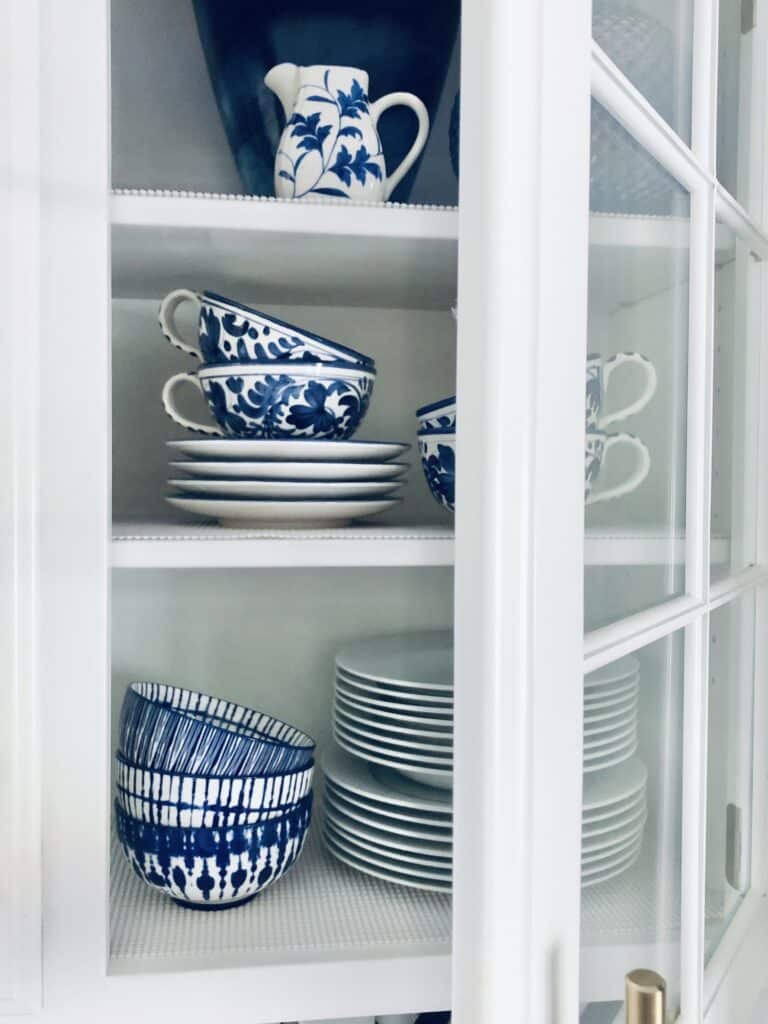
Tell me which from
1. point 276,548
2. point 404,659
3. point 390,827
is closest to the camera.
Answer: point 276,548

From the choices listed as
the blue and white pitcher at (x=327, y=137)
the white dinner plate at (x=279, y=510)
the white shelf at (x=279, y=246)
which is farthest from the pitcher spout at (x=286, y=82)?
the white dinner plate at (x=279, y=510)

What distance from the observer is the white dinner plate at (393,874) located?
86cm

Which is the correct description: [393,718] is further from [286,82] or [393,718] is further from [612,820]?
[286,82]

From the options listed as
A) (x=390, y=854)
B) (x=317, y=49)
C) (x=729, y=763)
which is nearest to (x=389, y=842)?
(x=390, y=854)

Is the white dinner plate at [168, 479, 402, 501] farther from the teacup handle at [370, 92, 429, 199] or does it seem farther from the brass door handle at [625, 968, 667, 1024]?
the brass door handle at [625, 968, 667, 1024]

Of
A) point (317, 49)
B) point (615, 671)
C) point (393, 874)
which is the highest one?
point (317, 49)

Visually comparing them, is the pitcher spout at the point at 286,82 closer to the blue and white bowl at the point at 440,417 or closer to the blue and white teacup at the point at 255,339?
the blue and white teacup at the point at 255,339

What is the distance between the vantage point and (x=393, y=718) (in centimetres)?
91

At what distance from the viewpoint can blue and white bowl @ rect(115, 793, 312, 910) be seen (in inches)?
31.3

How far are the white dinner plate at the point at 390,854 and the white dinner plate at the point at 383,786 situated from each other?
4cm

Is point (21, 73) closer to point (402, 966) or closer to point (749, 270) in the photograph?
point (749, 270)

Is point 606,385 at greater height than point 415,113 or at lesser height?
lesser

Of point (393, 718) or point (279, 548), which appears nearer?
point (279, 548)

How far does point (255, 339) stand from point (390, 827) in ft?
1.52
